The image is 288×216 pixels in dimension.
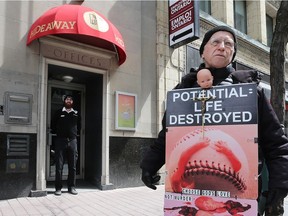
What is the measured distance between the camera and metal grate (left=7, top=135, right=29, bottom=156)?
20.9 ft

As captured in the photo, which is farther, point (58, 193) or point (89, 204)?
point (58, 193)

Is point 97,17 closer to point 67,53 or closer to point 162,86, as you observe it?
point 67,53

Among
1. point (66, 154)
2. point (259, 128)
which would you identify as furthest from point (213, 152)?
point (66, 154)

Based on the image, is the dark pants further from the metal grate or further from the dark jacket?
the metal grate

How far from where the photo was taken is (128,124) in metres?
8.30

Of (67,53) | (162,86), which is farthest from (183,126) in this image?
(162,86)

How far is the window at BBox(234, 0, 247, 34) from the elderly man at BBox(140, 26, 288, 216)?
39.8 feet

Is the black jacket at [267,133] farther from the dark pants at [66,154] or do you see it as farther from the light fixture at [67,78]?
the light fixture at [67,78]

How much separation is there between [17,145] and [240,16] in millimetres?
10989

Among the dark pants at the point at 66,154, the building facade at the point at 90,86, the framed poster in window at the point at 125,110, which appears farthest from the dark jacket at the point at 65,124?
the framed poster in window at the point at 125,110

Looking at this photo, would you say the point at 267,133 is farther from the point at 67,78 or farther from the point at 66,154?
the point at 67,78

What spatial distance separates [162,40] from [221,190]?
7.69 meters

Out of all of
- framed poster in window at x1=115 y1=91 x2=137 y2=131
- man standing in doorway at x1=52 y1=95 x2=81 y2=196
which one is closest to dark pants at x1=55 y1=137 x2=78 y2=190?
man standing in doorway at x1=52 y1=95 x2=81 y2=196

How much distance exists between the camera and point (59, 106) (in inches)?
339
